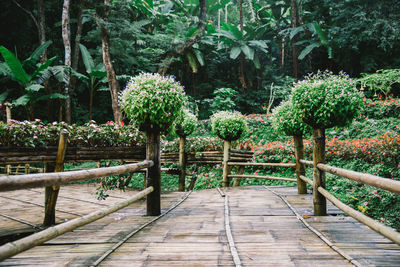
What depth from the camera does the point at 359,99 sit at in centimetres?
304

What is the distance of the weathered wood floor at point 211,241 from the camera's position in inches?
70.7

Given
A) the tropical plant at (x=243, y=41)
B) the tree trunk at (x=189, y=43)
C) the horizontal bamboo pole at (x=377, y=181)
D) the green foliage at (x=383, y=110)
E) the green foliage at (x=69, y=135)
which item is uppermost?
the tropical plant at (x=243, y=41)

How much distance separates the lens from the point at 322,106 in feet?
9.92

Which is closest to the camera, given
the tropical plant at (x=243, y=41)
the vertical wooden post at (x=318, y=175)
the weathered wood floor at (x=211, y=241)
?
the weathered wood floor at (x=211, y=241)

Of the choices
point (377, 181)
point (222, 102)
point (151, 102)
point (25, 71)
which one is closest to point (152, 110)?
point (151, 102)

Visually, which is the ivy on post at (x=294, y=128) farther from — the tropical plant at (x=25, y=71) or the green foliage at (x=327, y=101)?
the tropical plant at (x=25, y=71)

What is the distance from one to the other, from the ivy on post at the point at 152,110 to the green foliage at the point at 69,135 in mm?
943

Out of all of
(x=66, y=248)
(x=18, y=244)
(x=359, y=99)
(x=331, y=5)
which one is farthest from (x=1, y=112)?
(x=331, y=5)

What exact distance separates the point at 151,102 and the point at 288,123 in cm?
238

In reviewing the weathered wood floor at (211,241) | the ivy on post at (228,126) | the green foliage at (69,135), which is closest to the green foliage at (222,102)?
the ivy on post at (228,126)

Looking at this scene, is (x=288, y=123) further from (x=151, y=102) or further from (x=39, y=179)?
(x=39, y=179)

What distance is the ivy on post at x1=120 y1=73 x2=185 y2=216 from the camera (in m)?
3.17

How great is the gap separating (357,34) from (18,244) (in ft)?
48.1

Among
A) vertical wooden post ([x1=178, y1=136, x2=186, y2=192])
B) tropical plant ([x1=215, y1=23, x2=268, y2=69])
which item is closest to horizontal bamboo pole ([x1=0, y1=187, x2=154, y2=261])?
vertical wooden post ([x1=178, y1=136, x2=186, y2=192])
